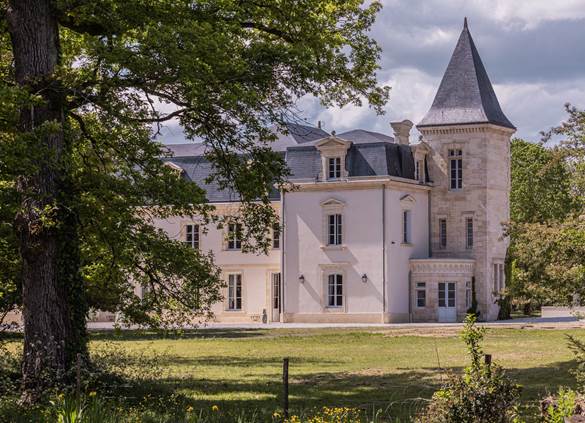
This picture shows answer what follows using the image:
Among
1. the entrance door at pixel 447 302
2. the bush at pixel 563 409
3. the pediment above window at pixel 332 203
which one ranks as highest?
the pediment above window at pixel 332 203

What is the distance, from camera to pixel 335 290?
184 feet

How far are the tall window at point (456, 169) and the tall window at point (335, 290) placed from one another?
7.59m

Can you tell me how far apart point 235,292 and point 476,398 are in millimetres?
50047

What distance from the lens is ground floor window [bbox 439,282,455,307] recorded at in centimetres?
5566

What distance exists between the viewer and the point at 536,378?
2197cm

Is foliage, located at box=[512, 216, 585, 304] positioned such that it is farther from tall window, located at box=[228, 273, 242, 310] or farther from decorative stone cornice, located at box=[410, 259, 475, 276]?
tall window, located at box=[228, 273, 242, 310]

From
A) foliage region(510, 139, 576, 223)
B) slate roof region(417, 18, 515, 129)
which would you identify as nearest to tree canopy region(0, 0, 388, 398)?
slate roof region(417, 18, 515, 129)

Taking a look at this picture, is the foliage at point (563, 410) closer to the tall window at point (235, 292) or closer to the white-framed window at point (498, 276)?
the white-framed window at point (498, 276)

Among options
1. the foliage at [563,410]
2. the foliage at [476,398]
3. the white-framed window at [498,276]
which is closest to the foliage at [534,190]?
the white-framed window at [498,276]

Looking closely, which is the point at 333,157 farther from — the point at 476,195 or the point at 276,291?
the point at 276,291

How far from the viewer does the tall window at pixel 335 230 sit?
56.3 meters

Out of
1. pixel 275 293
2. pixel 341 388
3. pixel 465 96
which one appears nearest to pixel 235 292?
pixel 275 293

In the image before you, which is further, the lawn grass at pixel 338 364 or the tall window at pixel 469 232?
the tall window at pixel 469 232

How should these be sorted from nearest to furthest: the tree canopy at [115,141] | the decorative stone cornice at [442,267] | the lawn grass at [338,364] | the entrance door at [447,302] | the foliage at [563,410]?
the foliage at [563,410], the tree canopy at [115,141], the lawn grass at [338,364], the entrance door at [447,302], the decorative stone cornice at [442,267]
